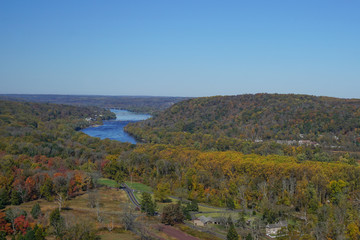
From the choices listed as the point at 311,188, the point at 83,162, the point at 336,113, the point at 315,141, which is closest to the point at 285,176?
the point at 311,188

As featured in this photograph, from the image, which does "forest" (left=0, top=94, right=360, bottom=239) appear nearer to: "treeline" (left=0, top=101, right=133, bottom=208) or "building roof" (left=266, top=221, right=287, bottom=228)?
"treeline" (left=0, top=101, right=133, bottom=208)

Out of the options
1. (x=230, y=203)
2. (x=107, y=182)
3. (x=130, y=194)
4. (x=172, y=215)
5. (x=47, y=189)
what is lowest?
(x=107, y=182)

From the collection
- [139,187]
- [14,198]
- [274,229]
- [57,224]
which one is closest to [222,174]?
[139,187]

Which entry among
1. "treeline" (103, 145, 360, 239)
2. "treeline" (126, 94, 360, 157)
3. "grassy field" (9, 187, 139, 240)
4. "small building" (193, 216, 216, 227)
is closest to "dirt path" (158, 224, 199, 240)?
"small building" (193, 216, 216, 227)

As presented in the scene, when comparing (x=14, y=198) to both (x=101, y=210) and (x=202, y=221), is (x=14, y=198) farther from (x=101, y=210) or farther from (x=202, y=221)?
(x=202, y=221)

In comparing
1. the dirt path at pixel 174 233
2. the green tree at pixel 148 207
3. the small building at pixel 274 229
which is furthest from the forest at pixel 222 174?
the dirt path at pixel 174 233

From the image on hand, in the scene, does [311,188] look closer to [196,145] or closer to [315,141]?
[196,145]

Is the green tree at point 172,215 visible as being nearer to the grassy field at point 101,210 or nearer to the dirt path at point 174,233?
the dirt path at point 174,233
